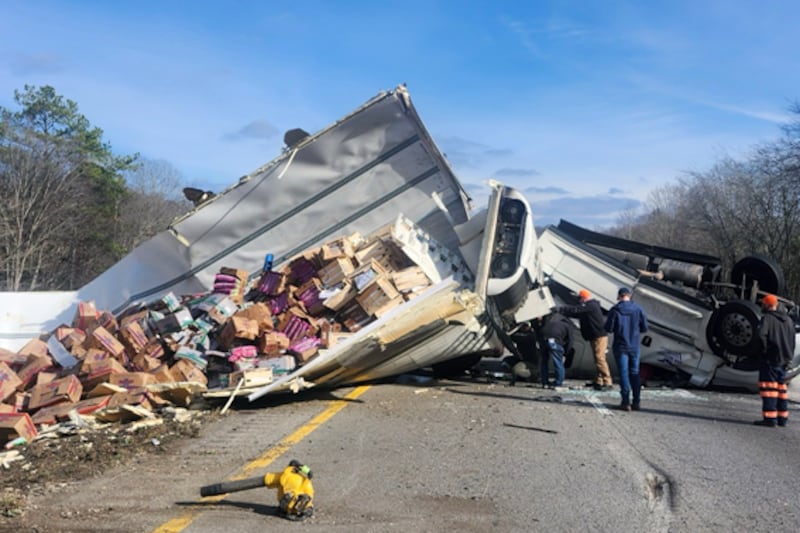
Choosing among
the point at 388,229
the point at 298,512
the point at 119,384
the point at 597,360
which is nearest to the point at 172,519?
the point at 298,512

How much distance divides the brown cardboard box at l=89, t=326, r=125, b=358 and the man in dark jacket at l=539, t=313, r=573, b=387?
5606mm

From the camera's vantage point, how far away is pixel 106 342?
8938 mm

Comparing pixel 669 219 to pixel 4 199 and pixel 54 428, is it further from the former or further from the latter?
pixel 54 428

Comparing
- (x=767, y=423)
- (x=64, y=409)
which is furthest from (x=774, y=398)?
(x=64, y=409)

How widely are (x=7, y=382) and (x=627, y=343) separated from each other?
7286 millimetres

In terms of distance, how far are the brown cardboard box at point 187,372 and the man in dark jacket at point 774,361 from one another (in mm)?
6205

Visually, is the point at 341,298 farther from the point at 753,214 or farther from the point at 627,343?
the point at 753,214

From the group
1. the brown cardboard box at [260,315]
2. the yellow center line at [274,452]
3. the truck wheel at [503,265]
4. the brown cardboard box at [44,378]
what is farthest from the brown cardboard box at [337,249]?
the brown cardboard box at [44,378]

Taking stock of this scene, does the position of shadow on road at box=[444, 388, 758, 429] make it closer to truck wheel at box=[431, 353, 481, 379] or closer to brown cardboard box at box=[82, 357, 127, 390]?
truck wheel at box=[431, 353, 481, 379]

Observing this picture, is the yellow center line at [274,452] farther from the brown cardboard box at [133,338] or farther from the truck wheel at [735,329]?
the truck wheel at [735,329]

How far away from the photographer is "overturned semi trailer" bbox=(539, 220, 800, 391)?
1019 centimetres

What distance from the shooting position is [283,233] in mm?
10430

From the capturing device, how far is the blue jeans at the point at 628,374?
27.9 ft

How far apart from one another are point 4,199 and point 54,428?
28645mm
